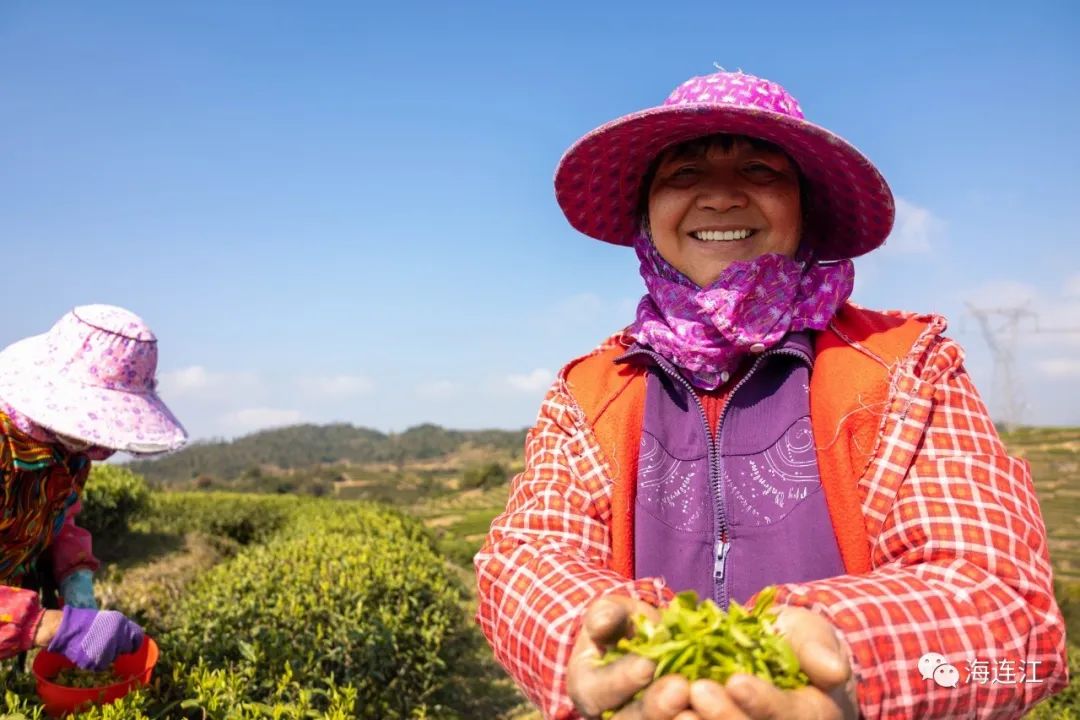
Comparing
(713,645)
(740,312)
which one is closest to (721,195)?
(740,312)

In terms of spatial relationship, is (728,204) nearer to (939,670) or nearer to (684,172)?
(684,172)

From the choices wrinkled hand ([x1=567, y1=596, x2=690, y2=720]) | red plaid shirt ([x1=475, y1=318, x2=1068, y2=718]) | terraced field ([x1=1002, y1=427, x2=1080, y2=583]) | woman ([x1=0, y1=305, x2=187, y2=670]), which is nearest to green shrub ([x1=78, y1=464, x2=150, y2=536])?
woman ([x1=0, y1=305, x2=187, y2=670])

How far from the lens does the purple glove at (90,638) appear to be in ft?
9.09

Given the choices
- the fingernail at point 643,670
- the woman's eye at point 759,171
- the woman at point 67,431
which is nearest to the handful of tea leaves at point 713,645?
the fingernail at point 643,670

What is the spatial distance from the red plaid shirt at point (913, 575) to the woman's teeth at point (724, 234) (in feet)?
Answer: 1.56

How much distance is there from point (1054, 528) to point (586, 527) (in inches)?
1308

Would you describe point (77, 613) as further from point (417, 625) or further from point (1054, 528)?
point (1054, 528)

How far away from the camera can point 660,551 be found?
5.46 ft

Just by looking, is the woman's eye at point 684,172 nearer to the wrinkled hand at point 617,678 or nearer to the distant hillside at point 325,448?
the wrinkled hand at point 617,678

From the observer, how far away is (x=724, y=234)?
1.78 m

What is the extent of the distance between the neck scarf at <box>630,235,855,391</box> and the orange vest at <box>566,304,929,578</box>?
0.08 m

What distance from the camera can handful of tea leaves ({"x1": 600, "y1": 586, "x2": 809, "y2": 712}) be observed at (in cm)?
102

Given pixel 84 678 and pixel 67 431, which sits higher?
pixel 67 431

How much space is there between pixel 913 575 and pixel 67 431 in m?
2.78
